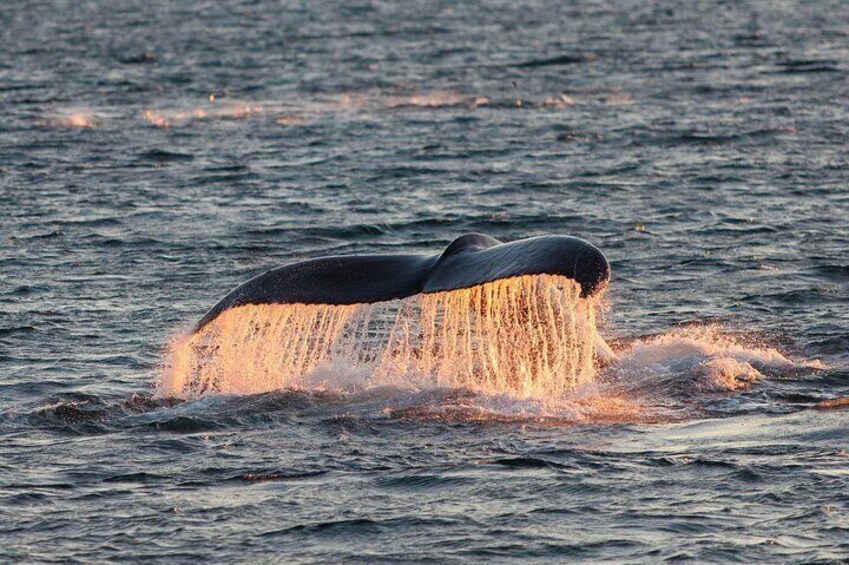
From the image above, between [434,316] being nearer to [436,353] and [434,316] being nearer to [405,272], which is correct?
[405,272]

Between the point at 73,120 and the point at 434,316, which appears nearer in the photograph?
the point at 434,316

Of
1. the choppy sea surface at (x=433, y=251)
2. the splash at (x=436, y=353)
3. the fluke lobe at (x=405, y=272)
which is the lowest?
the choppy sea surface at (x=433, y=251)

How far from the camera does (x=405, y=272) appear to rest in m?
11.1

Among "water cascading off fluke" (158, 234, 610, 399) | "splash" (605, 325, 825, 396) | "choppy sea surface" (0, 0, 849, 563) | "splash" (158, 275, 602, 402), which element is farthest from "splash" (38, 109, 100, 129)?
"splash" (605, 325, 825, 396)

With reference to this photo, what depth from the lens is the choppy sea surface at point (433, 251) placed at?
32.8 feet

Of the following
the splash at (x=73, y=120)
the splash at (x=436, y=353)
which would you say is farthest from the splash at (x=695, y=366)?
the splash at (x=73, y=120)

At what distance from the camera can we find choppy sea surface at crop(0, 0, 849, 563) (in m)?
9.99

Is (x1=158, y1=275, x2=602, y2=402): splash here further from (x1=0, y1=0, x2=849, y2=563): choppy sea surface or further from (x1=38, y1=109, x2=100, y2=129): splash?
(x1=38, y1=109, x2=100, y2=129): splash

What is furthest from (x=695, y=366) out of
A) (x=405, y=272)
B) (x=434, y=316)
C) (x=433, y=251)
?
(x=433, y=251)

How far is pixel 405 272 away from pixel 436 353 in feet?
10.1

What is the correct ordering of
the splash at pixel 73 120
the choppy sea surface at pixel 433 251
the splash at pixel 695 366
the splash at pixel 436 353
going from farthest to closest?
the splash at pixel 73 120, the splash at pixel 695 366, the splash at pixel 436 353, the choppy sea surface at pixel 433 251

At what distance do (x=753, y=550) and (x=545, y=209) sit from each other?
12.8 m

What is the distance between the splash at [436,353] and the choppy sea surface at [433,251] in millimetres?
239

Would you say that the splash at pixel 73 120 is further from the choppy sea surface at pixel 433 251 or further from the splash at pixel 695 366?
the splash at pixel 695 366
